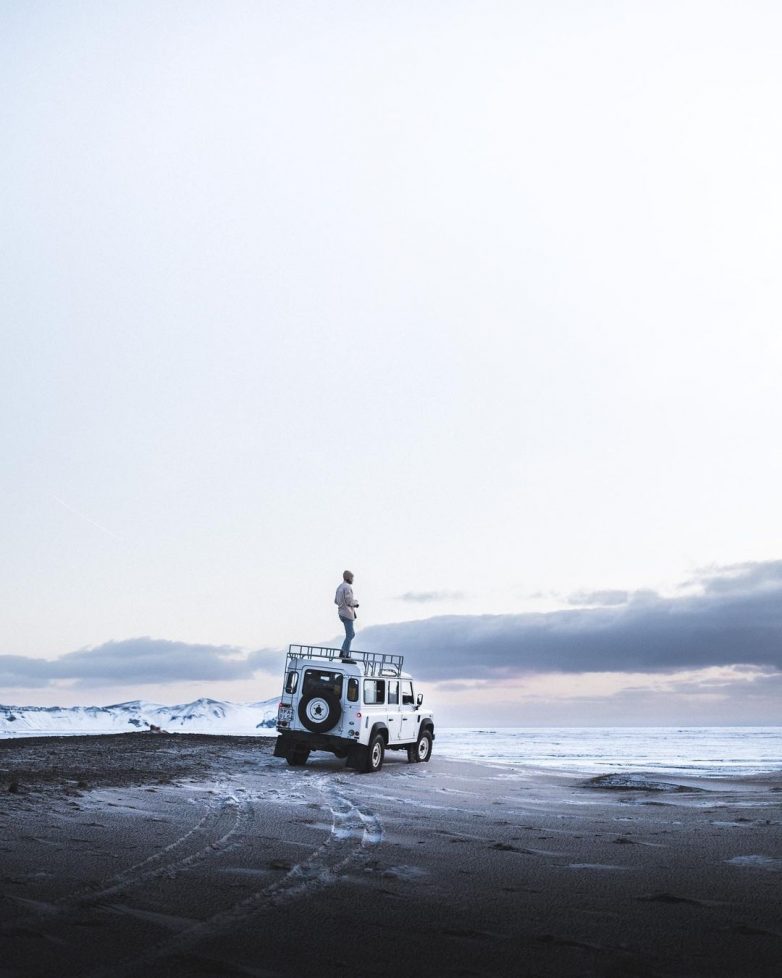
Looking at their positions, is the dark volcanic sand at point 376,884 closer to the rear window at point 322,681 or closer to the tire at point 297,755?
the rear window at point 322,681

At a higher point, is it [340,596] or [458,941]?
[340,596]

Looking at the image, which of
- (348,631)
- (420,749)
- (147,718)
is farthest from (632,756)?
(147,718)

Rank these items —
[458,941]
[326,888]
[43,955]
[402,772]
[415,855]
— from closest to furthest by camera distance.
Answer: [43,955]
[458,941]
[326,888]
[415,855]
[402,772]

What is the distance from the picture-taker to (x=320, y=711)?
21453mm

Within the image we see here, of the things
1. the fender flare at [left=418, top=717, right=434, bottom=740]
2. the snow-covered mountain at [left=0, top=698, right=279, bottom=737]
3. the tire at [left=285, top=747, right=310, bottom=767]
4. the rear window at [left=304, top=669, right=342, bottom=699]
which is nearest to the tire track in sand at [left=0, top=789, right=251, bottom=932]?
the rear window at [left=304, top=669, right=342, bottom=699]

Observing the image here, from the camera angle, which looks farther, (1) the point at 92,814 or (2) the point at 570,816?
(2) the point at 570,816

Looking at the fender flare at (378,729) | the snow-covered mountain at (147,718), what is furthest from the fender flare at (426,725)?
the snow-covered mountain at (147,718)

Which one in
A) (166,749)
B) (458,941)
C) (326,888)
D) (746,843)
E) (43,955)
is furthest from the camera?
(166,749)

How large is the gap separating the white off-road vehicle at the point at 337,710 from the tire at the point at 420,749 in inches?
86.9

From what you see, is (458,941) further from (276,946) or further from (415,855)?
(415,855)

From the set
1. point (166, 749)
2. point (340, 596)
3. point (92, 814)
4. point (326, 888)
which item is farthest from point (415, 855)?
point (166, 749)

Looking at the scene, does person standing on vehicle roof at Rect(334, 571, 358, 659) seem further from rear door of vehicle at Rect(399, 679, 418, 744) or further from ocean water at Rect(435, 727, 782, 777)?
ocean water at Rect(435, 727, 782, 777)

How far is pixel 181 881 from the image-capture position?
761 centimetres

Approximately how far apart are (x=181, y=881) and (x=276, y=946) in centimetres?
234
